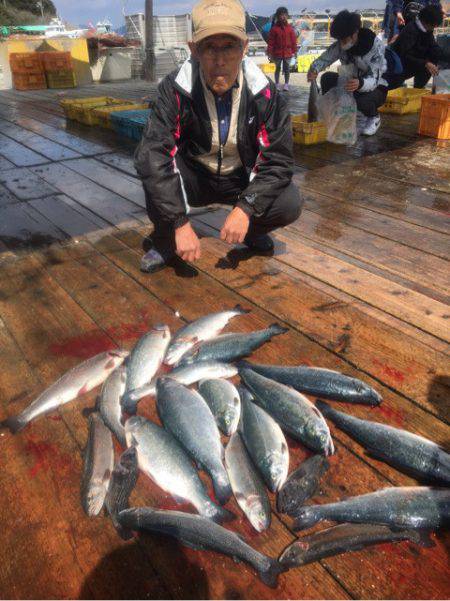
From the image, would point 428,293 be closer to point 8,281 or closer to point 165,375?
point 165,375

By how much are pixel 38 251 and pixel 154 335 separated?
1952mm

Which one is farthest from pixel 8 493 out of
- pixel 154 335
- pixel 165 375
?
pixel 154 335

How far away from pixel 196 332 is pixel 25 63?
57.1ft

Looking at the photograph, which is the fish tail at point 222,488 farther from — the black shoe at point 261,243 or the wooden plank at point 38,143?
the wooden plank at point 38,143

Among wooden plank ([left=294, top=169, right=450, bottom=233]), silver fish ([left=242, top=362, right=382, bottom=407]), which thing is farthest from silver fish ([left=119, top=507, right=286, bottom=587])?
wooden plank ([left=294, top=169, right=450, bottom=233])

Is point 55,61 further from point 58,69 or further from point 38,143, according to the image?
point 38,143

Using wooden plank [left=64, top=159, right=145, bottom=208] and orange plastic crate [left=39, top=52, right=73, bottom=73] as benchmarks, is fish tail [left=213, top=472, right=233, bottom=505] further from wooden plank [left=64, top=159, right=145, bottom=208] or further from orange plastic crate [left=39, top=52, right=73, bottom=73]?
orange plastic crate [left=39, top=52, right=73, bottom=73]

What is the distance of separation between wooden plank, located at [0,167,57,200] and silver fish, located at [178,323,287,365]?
3.85 meters

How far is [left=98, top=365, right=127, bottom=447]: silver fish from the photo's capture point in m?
2.16

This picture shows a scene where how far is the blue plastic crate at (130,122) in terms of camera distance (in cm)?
747

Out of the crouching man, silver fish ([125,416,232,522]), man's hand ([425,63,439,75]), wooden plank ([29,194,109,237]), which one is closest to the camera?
silver fish ([125,416,232,522])

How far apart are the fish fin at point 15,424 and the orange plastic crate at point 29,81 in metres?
17.4

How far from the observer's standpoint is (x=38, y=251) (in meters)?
4.03

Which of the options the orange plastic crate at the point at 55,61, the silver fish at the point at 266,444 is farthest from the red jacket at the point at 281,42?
the silver fish at the point at 266,444
